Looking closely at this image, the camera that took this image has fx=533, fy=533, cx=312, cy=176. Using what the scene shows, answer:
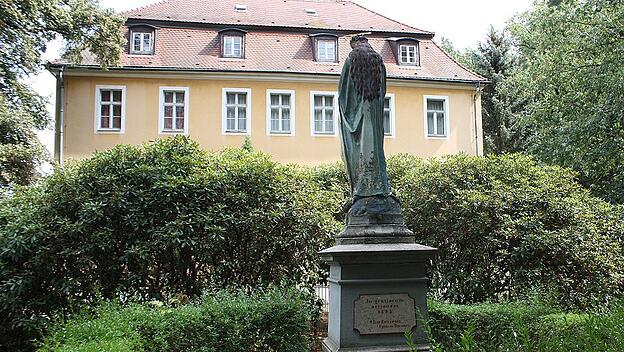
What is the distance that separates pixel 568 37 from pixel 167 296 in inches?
585

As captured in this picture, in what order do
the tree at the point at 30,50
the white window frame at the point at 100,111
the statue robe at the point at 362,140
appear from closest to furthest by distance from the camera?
the statue robe at the point at 362,140 < the tree at the point at 30,50 < the white window frame at the point at 100,111

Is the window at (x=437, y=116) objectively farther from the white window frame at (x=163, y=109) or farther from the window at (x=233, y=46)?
the white window frame at (x=163, y=109)

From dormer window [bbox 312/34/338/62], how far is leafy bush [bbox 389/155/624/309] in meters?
12.8

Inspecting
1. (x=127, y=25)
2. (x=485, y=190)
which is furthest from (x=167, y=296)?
(x=127, y=25)

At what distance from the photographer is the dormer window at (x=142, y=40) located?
21.4 m

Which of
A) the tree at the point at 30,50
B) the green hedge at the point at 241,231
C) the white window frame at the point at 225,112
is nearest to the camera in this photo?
the green hedge at the point at 241,231

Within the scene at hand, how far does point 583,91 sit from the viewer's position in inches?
647

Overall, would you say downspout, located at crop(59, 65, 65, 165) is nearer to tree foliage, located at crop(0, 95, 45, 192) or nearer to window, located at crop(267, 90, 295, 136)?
tree foliage, located at crop(0, 95, 45, 192)

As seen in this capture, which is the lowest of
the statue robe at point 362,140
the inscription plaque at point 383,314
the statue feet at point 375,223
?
the inscription plaque at point 383,314

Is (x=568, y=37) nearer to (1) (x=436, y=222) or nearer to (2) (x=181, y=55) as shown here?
(1) (x=436, y=222)

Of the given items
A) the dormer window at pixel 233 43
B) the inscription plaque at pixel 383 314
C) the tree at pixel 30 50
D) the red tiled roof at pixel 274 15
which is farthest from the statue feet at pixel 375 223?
the red tiled roof at pixel 274 15

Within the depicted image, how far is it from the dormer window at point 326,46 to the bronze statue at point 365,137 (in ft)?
53.6

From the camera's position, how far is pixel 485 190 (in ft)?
33.7

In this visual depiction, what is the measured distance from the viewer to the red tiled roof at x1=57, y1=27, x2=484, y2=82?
21.2 metres
